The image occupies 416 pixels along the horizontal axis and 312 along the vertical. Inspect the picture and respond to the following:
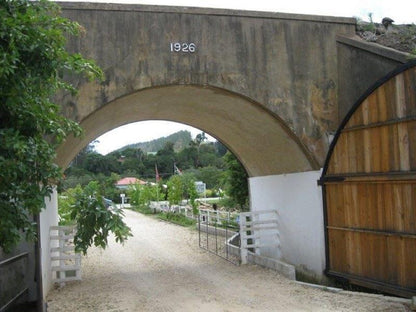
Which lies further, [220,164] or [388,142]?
[220,164]

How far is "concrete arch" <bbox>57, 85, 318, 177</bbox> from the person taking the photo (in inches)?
362

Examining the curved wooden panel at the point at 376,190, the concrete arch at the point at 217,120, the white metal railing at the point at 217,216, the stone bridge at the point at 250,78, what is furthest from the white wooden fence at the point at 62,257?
the white metal railing at the point at 217,216

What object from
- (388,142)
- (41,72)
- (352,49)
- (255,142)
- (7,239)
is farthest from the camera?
(255,142)

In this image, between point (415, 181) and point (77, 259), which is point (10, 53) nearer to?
point (415, 181)

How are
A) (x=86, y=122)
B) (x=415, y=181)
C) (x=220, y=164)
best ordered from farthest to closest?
(x=220, y=164)
(x=86, y=122)
(x=415, y=181)

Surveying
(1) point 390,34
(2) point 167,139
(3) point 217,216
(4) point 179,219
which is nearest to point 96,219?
(1) point 390,34

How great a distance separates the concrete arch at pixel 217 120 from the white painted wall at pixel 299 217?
0.28 meters

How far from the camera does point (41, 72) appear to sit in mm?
4125

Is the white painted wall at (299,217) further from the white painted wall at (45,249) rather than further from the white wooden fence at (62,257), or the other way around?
the white painted wall at (45,249)

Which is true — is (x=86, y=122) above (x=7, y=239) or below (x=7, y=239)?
above

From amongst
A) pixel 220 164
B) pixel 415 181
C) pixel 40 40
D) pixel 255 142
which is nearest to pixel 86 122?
pixel 255 142

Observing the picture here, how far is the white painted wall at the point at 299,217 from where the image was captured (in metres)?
9.65

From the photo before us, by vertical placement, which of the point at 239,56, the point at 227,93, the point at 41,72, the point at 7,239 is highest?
the point at 239,56

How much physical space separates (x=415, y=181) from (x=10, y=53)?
5950 mm
